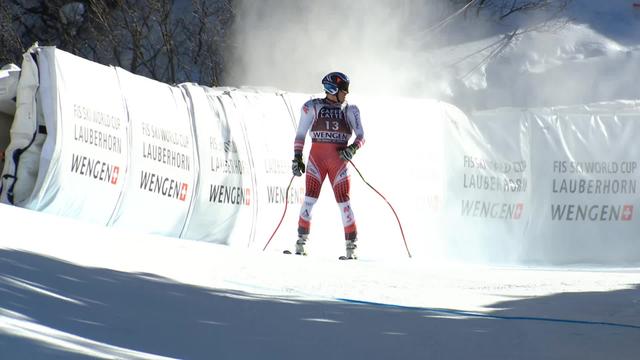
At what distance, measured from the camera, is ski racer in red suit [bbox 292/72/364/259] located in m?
12.6

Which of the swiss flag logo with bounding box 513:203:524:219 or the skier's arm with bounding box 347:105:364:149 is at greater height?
the skier's arm with bounding box 347:105:364:149

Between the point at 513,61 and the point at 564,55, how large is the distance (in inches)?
35.1

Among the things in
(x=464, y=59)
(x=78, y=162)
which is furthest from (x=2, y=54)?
(x=78, y=162)

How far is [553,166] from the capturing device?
49.4ft

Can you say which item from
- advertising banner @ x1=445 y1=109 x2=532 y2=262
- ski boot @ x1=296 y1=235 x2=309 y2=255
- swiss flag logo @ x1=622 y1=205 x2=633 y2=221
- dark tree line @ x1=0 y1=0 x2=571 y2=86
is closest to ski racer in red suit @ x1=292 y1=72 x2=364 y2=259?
ski boot @ x1=296 y1=235 x2=309 y2=255

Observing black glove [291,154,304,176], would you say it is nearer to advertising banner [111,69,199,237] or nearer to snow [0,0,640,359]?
advertising banner [111,69,199,237]

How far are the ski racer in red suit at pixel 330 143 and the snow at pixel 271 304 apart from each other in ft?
3.52

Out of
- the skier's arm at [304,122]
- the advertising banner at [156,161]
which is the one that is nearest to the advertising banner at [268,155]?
the skier's arm at [304,122]

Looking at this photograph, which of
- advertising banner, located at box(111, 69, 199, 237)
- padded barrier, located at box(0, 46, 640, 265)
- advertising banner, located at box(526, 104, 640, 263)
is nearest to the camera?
padded barrier, located at box(0, 46, 640, 265)

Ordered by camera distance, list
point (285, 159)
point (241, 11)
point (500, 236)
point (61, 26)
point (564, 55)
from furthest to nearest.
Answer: point (61, 26) → point (241, 11) → point (564, 55) → point (500, 236) → point (285, 159)

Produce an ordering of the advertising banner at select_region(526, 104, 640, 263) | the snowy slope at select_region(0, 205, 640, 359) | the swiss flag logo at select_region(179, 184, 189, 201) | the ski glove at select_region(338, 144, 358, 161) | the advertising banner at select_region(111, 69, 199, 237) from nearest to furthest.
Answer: the snowy slope at select_region(0, 205, 640, 359) < the advertising banner at select_region(111, 69, 199, 237) < the swiss flag logo at select_region(179, 184, 189, 201) < the ski glove at select_region(338, 144, 358, 161) < the advertising banner at select_region(526, 104, 640, 263)

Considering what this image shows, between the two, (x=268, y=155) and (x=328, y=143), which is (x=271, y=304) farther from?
(x=268, y=155)

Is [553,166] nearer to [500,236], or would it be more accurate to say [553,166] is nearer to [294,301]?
[500,236]

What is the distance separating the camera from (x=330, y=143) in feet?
41.7
